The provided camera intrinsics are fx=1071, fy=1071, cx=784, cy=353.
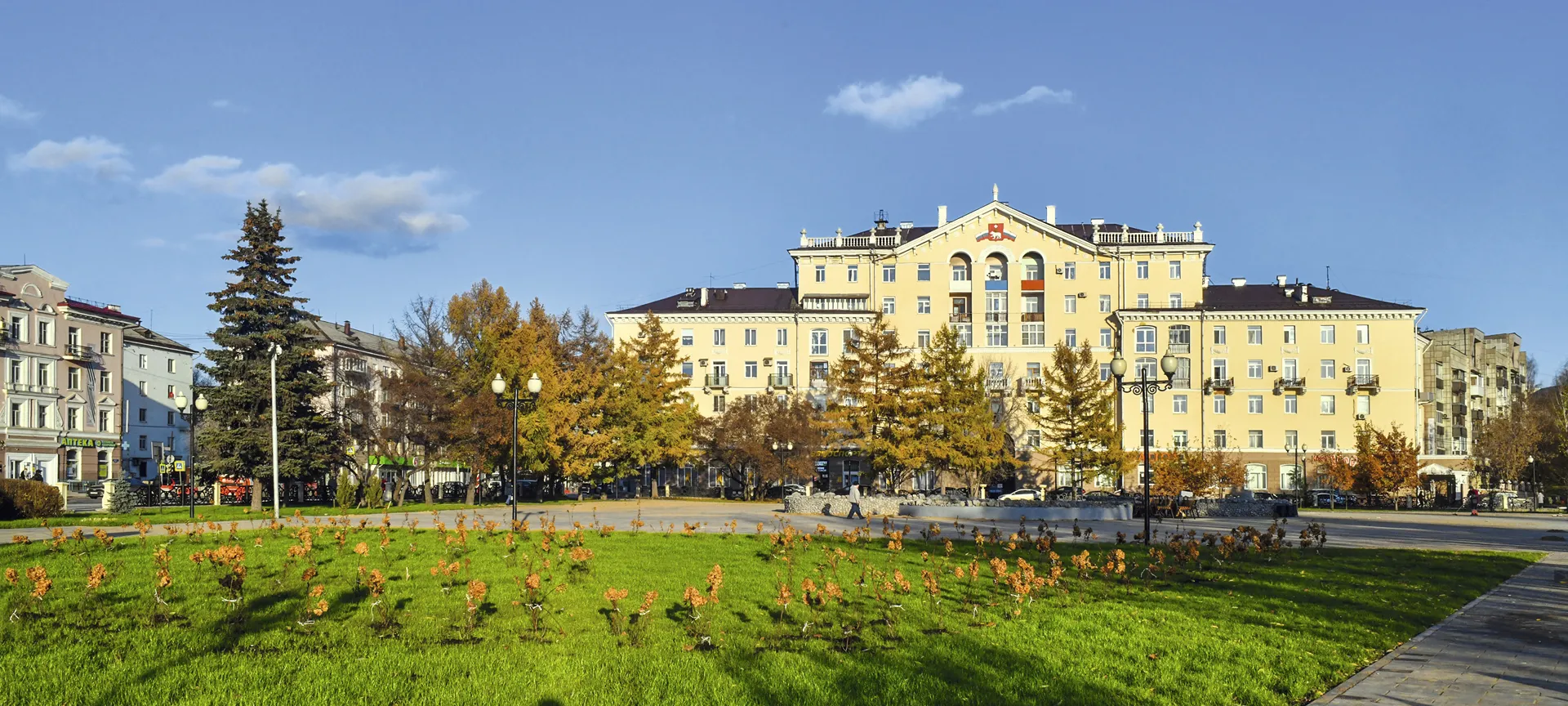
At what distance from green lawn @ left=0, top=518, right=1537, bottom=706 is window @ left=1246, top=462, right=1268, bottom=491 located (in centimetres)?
5512

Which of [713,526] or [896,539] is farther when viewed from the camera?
[713,526]

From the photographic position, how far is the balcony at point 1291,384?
67.9 m

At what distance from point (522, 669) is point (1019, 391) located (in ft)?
203

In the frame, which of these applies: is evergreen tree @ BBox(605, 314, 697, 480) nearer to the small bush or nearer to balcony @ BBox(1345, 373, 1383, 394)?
the small bush

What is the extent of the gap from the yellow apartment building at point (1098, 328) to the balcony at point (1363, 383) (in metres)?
0.12

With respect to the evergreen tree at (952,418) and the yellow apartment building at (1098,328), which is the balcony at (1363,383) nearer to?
the yellow apartment building at (1098,328)

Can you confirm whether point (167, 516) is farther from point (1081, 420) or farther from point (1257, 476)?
point (1257, 476)

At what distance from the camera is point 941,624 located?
36.9 feet

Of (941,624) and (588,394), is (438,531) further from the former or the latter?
(588,394)

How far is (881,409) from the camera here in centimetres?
5216

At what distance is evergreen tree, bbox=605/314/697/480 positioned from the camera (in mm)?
53625

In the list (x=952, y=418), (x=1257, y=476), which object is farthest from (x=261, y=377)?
(x=1257, y=476)

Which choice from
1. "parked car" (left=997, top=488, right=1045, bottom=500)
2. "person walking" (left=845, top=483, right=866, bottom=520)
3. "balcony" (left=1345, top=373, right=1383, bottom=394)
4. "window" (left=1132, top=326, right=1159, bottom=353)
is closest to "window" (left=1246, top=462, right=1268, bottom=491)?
"balcony" (left=1345, top=373, right=1383, bottom=394)

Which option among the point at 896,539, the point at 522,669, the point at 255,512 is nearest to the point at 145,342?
the point at 255,512
